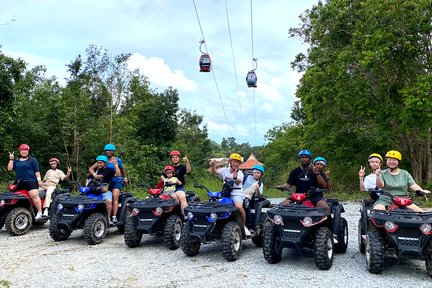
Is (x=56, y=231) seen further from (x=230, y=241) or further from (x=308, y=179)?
(x=308, y=179)

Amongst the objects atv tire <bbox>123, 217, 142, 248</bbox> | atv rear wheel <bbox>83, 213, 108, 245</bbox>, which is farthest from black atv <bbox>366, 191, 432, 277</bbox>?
atv rear wheel <bbox>83, 213, 108, 245</bbox>

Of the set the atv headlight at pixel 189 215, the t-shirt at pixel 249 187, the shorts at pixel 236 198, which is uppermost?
the t-shirt at pixel 249 187

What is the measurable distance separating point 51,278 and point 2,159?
19103mm

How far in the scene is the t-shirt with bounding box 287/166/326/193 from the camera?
7527mm

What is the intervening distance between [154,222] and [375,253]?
3.88 metres

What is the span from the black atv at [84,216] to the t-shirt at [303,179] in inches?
131

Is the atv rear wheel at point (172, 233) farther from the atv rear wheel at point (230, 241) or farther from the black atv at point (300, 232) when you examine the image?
the black atv at point (300, 232)

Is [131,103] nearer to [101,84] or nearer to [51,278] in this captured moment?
[101,84]

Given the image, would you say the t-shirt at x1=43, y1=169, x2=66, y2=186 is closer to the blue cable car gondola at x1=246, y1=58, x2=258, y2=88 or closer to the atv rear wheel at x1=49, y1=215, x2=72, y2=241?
the atv rear wheel at x1=49, y1=215, x2=72, y2=241

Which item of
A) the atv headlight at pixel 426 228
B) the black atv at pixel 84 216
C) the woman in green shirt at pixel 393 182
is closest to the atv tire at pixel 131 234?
the black atv at pixel 84 216

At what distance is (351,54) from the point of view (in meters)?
19.0

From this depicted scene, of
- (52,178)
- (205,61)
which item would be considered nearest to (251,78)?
Answer: (205,61)

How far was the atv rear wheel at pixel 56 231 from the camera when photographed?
8.99 m

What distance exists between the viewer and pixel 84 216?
29.7 ft
